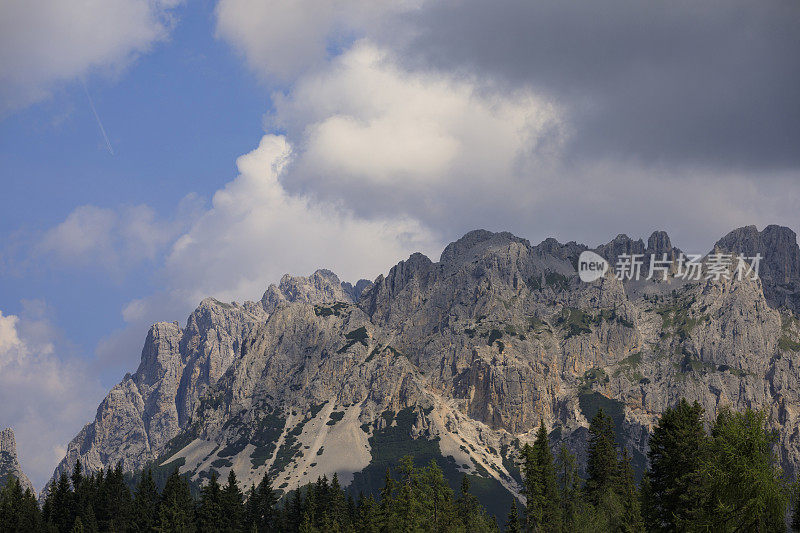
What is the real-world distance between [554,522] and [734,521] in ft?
173

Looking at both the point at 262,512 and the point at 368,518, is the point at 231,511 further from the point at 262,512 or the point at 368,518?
the point at 368,518

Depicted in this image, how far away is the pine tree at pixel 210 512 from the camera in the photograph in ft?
495

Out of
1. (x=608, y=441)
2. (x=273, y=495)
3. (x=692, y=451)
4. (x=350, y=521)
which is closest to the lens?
(x=692, y=451)

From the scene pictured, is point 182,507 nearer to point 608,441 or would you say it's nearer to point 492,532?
point 492,532

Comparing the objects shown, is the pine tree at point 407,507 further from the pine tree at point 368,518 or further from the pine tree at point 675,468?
the pine tree at point 675,468

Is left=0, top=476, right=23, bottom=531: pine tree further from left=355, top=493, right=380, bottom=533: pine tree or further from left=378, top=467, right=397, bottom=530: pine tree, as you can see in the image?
left=378, top=467, right=397, bottom=530: pine tree

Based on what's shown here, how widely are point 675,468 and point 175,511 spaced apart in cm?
9850

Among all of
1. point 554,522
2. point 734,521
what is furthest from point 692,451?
point 554,522

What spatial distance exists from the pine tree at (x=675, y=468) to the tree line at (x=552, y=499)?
137mm

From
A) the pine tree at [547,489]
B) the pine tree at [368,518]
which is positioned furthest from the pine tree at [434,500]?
the pine tree at [547,489]

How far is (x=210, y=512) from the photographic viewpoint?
500ft

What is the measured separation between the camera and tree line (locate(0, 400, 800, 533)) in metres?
59.9

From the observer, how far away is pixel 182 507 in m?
153

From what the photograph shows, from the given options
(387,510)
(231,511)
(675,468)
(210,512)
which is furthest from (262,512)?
(675,468)
